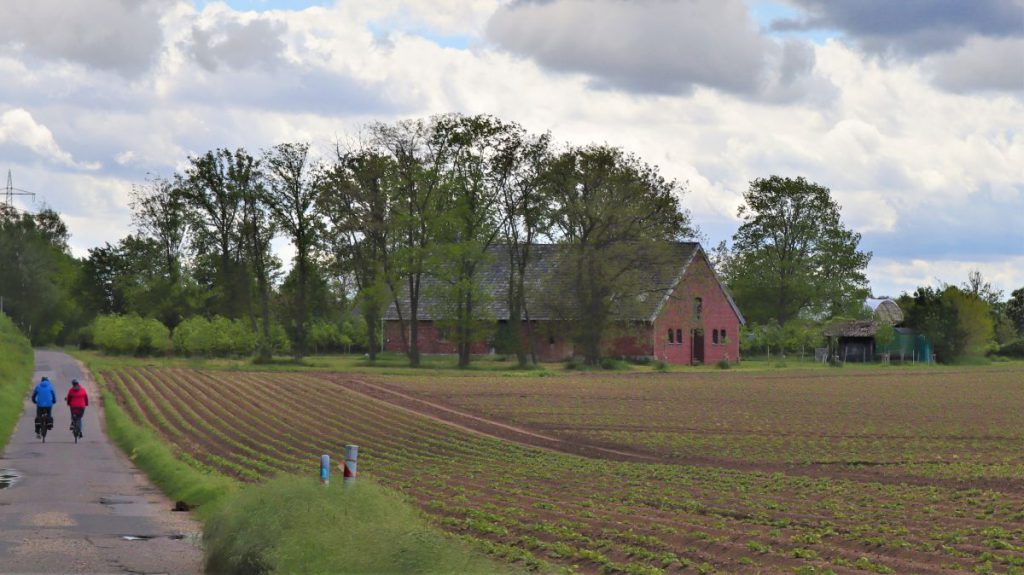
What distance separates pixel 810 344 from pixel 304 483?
81.1 metres

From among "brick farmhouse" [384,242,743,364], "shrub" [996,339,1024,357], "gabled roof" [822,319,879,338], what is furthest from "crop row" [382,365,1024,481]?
"shrub" [996,339,1024,357]

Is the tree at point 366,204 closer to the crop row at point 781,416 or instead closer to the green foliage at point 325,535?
the crop row at point 781,416

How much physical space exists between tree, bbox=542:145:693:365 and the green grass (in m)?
28.8

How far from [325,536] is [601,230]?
60.7 metres

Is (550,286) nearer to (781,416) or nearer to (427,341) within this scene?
(427,341)

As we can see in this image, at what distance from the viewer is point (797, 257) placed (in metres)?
97.6

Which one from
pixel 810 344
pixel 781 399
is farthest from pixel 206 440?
pixel 810 344

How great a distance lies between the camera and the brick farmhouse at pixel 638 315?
250 feet

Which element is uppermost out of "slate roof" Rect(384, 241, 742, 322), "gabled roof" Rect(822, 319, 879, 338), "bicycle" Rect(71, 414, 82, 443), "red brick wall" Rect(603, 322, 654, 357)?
"slate roof" Rect(384, 241, 742, 322)

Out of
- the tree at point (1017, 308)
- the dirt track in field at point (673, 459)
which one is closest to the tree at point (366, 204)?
the dirt track in field at point (673, 459)

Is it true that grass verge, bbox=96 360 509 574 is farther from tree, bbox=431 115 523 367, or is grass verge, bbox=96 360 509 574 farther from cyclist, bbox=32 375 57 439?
tree, bbox=431 115 523 367

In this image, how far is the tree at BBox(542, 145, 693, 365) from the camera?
7156 centimetres

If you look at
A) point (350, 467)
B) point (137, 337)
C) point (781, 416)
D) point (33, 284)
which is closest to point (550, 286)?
point (137, 337)

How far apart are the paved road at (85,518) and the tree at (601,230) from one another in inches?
1711
